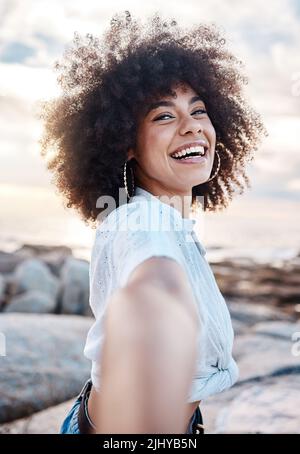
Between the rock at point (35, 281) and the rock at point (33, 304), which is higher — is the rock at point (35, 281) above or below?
above

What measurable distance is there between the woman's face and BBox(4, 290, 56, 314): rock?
771 cm

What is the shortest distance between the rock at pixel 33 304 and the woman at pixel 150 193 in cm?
682

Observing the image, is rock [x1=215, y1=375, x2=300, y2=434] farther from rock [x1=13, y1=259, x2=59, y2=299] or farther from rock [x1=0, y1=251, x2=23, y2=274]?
rock [x1=0, y1=251, x2=23, y2=274]

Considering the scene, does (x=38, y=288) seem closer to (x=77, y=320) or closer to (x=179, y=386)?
(x=77, y=320)

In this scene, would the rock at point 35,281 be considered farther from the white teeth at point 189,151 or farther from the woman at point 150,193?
the white teeth at point 189,151

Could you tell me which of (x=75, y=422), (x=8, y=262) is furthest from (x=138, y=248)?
(x=8, y=262)

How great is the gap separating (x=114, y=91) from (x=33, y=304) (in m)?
7.79

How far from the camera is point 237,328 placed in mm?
8531

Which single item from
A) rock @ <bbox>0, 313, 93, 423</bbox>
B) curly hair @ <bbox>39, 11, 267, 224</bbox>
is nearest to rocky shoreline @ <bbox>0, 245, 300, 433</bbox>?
rock @ <bbox>0, 313, 93, 423</bbox>

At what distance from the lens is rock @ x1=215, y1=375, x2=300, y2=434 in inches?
151

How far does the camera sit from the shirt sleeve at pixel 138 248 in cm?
143

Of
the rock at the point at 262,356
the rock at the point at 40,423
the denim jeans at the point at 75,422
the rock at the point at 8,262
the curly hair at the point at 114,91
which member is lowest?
the rock at the point at 40,423

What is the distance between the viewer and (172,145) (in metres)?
2.26

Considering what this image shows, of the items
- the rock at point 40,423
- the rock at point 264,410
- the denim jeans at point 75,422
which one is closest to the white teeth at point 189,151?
the denim jeans at point 75,422
